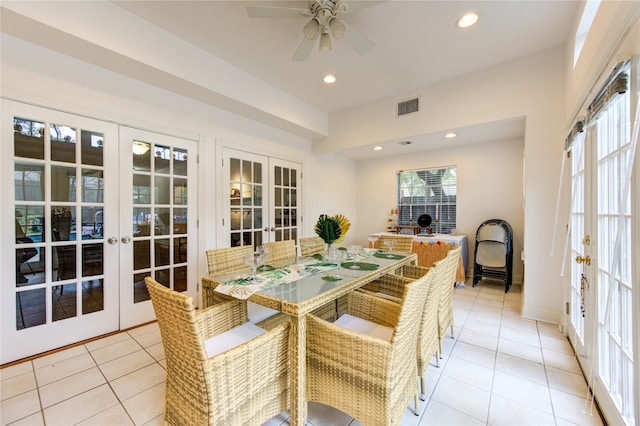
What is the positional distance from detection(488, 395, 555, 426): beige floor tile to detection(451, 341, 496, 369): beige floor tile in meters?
0.41

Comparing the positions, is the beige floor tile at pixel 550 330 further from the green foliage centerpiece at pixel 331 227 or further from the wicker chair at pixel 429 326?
the green foliage centerpiece at pixel 331 227

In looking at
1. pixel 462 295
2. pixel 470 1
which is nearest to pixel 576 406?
pixel 462 295

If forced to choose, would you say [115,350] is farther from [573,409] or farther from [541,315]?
[541,315]

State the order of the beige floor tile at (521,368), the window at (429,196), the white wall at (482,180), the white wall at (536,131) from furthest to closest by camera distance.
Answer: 1. the window at (429,196)
2. the white wall at (482,180)
3. the white wall at (536,131)
4. the beige floor tile at (521,368)

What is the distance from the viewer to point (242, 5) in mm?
2186

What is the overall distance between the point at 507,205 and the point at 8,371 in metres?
6.01

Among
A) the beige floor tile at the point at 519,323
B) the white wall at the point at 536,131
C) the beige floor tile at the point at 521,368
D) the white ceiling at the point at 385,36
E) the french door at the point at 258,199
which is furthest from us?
the french door at the point at 258,199

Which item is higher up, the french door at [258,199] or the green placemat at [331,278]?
the french door at [258,199]

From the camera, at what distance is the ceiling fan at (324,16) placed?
75.9 inches

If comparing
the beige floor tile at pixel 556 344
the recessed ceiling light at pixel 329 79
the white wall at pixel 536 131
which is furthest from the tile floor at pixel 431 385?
the recessed ceiling light at pixel 329 79

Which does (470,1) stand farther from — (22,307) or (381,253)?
(22,307)

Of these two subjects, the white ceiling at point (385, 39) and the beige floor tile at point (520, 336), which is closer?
the white ceiling at point (385, 39)

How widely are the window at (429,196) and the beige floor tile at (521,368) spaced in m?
2.90

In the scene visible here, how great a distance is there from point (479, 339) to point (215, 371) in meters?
2.41
